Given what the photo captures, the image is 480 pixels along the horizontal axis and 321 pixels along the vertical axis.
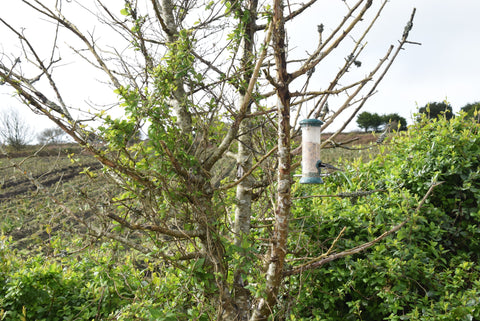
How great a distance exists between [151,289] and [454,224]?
2.78m

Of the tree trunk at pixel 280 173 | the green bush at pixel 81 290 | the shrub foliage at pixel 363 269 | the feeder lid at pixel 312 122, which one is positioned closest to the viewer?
the tree trunk at pixel 280 173

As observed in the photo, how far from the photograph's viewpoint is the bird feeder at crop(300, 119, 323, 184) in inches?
110

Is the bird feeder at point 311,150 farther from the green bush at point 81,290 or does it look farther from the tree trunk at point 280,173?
Result: the green bush at point 81,290

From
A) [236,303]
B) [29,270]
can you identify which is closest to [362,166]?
[236,303]

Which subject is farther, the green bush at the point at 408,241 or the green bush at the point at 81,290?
the green bush at the point at 81,290

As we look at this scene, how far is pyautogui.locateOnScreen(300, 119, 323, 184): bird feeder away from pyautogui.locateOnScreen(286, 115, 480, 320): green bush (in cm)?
23

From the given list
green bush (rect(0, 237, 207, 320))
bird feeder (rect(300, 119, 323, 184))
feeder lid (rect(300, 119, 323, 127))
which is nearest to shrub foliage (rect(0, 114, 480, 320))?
green bush (rect(0, 237, 207, 320))

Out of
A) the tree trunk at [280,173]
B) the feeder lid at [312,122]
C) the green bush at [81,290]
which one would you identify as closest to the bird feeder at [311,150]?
the feeder lid at [312,122]

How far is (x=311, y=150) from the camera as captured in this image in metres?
2.82

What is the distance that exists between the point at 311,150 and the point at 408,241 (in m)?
1.18

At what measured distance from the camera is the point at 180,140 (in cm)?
294

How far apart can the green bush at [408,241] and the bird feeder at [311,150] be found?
0.77 feet

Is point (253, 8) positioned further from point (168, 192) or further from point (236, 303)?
point (236, 303)

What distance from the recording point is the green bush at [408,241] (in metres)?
2.89
